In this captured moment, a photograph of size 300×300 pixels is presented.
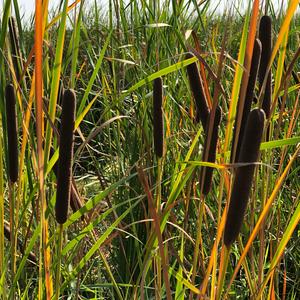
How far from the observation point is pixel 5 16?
0.71 m

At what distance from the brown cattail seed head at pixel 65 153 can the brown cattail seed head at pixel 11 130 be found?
0.15 metres

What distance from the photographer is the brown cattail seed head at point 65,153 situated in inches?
23.8

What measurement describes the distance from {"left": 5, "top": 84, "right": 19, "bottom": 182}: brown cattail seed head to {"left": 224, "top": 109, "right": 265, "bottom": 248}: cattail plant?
0.31m

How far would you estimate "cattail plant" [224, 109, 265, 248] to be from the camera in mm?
547

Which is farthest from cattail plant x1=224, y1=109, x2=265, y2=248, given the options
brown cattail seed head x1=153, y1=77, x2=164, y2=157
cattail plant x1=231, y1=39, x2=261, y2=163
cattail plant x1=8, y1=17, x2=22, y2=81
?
cattail plant x1=8, y1=17, x2=22, y2=81

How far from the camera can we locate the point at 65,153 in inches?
24.6

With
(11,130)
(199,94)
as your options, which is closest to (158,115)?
(199,94)

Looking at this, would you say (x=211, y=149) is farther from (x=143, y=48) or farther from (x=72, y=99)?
(x=143, y=48)

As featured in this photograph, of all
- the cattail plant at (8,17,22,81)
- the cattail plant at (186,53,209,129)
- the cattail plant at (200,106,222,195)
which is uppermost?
the cattail plant at (8,17,22,81)

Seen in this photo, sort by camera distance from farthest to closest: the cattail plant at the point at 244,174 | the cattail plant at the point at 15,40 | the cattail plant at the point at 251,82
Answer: the cattail plant at the point at 15,40 < the cattail plant at the point at 251,82 < the cattail plant at the point at 244,174

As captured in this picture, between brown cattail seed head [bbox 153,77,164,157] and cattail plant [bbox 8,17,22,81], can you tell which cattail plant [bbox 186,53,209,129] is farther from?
cattail plant [bbox 8,17,22,81]

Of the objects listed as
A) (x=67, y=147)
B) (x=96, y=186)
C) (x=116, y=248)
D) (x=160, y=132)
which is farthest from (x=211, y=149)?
(x=96, y=186)

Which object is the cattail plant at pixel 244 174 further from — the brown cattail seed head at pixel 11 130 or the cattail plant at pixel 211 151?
the brown cattail seed head at pixel 11 130

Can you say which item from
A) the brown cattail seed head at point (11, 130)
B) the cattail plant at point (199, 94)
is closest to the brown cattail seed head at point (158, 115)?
the cattail plant at point (199, 94)
